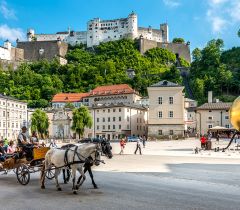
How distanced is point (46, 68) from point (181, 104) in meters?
83.8

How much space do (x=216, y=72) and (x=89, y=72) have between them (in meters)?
46.1

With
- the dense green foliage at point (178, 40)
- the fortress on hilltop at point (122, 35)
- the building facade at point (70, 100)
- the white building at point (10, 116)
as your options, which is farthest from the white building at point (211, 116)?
the dense green foliage at point (178, 40)

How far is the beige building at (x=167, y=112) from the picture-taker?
7225cm

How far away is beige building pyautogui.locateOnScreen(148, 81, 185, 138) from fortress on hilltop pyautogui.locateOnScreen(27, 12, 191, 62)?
264ft

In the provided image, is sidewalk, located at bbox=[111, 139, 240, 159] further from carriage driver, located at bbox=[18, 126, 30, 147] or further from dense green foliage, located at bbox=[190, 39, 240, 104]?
dense green foliage, located at bbox=[190, 39, 240, 104]

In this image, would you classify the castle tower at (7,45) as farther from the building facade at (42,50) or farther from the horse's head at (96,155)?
the horse's head at (96,155)

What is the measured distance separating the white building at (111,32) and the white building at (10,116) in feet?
221

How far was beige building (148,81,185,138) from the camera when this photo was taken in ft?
237

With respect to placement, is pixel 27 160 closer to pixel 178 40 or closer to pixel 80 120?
pixel 80 120

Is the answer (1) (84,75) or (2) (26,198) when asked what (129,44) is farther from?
(2) (26,198)

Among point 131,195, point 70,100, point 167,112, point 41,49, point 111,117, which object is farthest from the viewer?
point 41,49

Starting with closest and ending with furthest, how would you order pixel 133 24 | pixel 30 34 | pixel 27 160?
pixel 27 160 → pixel 133 24 → pixel 30 34

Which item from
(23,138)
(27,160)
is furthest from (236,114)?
(23,138)

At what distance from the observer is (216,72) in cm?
11069
